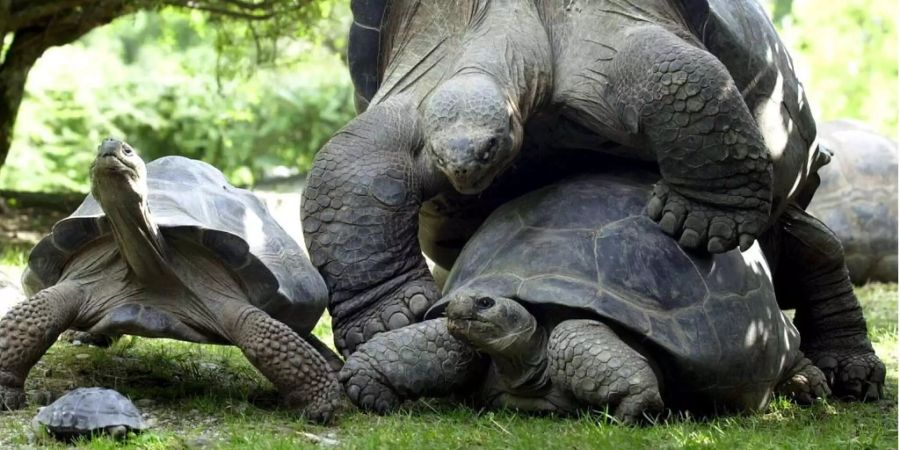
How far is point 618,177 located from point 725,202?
545 mm

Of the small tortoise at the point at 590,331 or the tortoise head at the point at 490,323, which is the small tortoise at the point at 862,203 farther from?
the tortoise head at the point at 490,323

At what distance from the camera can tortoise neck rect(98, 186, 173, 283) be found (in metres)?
4.05

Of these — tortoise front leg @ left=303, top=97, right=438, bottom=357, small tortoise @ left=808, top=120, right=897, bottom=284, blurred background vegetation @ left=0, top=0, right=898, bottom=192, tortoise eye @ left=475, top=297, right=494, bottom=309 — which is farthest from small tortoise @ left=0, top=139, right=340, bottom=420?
blurred background vegetation @ left=0, top=0, right=898, bottom=192

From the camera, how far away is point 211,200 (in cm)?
474

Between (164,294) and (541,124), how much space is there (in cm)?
166

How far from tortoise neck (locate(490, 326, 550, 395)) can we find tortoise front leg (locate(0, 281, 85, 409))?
1437 millimetres

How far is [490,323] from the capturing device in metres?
4.39

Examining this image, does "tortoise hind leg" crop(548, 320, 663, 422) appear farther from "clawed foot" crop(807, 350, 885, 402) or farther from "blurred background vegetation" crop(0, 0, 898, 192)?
"blurred background vegetation" crop(0, 0, 898, 192)

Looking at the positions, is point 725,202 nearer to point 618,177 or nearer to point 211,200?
point 618,177

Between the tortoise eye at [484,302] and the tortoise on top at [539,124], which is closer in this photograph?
the tortoise eye at [484,302]

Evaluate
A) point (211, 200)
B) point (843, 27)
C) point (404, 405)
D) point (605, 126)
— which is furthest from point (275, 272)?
point (843, 27)

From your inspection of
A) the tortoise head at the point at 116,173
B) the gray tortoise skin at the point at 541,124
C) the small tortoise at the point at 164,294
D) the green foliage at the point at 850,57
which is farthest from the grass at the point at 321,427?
the green foliage at the point at 850,57

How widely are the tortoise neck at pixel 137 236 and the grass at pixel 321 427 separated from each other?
46cm

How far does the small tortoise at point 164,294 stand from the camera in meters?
4.26
